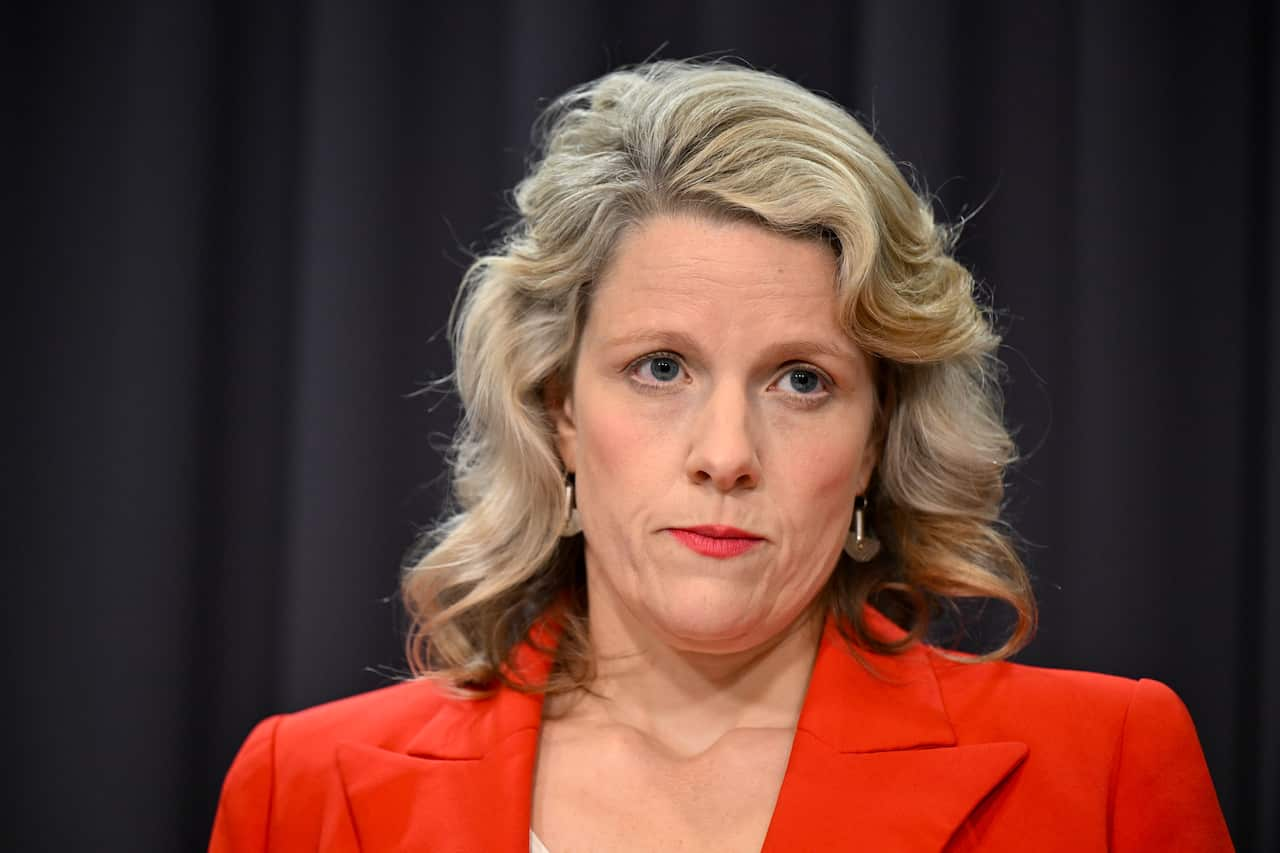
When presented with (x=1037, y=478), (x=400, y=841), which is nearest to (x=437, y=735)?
(x=400, y=841)

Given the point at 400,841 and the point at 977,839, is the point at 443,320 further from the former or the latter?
the point at 977,839

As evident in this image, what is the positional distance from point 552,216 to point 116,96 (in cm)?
92

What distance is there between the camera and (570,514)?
1.83 m

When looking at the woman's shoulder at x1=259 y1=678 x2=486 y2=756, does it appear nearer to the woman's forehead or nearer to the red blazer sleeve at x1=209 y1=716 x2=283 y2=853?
the red blazer sleeve at x1=209 y1=716 x2=283 y2=853

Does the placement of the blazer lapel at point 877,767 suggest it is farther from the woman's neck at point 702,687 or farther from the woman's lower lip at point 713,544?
the woman's lower lip at point 713,544

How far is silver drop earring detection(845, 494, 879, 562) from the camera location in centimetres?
177

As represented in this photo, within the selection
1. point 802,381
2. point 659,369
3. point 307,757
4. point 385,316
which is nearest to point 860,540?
point 802,381

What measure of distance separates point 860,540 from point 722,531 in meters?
0.28

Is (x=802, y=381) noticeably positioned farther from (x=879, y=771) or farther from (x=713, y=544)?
(x=879, y=771)

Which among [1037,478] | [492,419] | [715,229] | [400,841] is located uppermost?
[715,229]

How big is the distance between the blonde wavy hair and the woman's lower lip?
0.28m

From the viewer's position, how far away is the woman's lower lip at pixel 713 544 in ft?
5.19

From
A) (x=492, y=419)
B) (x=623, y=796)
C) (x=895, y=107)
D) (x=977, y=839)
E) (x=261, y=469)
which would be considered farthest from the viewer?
(x=261, y=469)

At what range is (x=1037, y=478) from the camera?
2203 millimetres
